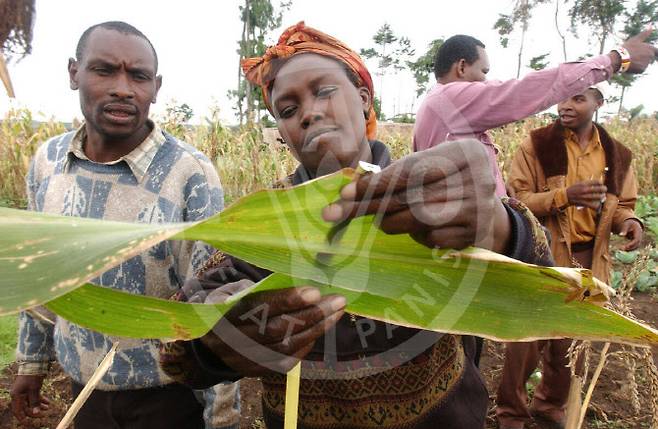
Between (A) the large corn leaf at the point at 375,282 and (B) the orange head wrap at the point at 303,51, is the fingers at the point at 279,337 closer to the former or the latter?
(A) the large corn leaf at the point at 375,282

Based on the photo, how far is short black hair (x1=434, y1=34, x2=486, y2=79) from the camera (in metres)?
2.42

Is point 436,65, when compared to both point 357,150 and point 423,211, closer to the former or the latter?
point 357,150

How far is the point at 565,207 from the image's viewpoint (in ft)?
7.97

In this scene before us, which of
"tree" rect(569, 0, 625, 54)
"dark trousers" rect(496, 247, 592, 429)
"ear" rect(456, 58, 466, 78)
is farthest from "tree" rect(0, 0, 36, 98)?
"tree" rect(569, 0, 625, 54)

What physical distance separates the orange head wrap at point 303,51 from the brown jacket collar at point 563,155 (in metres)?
1.74

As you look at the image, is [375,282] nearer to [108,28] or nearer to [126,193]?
[126,193]

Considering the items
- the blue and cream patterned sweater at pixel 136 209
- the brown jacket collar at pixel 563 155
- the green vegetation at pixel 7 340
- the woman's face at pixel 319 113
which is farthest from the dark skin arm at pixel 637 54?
the green vegetation at pixel 7 340

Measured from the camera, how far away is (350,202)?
0.54 m

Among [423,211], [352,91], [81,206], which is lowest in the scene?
[81,206]

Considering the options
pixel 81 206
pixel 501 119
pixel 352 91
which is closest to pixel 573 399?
pixel 352 91

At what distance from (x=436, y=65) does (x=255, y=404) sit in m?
2.05

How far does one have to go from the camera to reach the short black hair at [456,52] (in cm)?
242

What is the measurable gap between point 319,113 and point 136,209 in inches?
24.5

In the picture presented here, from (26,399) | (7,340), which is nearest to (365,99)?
(26,399)
